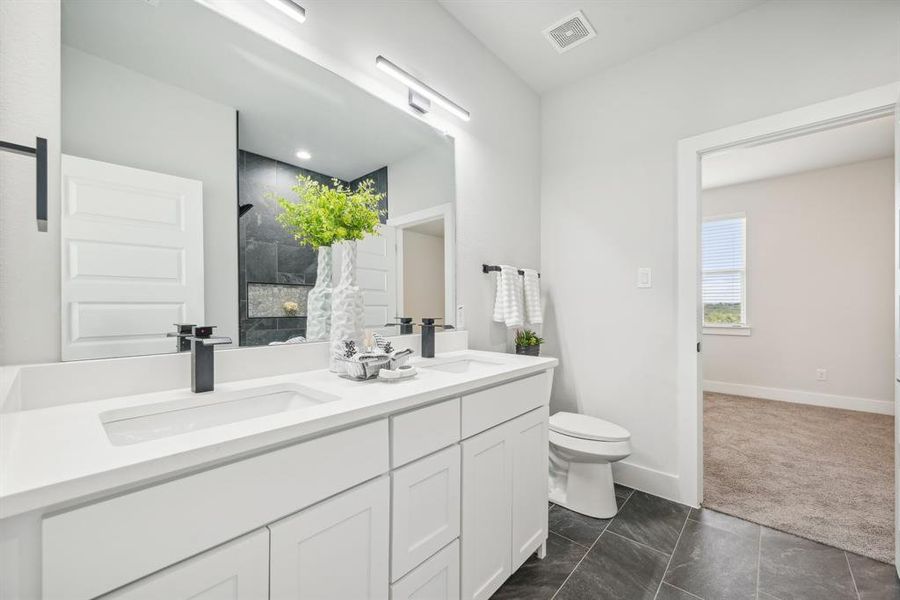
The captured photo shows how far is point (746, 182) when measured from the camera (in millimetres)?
4398

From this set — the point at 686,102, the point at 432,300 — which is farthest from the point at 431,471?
the point at 686,102

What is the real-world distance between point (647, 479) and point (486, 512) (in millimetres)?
1421

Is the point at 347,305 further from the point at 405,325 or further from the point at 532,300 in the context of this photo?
the point at 532,300

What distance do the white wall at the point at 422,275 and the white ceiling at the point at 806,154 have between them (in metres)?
2.62

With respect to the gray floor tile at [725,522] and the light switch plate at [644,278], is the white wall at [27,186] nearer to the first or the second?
the light switch plate at [644,278]

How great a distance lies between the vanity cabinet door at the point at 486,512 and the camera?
126 cm

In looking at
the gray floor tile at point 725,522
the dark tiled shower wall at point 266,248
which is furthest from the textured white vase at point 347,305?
the gray floor tile at point 725,522

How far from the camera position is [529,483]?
1.56m

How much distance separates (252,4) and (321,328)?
1.13 metres

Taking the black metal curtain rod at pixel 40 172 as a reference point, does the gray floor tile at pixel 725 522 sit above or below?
below

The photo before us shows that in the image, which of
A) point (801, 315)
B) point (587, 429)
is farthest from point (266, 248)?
point (801, 315)

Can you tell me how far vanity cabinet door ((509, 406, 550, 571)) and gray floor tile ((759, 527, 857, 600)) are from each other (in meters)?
0.89

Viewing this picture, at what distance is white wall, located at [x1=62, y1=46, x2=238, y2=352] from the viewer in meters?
0.99

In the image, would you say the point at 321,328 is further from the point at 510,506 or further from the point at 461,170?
the point at 461,170
